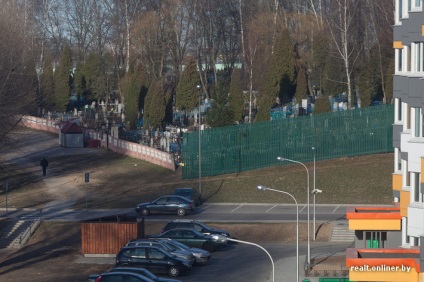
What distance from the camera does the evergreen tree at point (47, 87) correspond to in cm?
7906

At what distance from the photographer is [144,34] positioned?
261 feet

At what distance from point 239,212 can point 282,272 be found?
11953mm

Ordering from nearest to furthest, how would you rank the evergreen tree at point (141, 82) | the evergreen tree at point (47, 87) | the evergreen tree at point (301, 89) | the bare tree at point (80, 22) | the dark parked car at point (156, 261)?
the dark parked car at point (156, 261) < the evergreen tree at point (301, 89) < the evergreen tree at point (141, 82) < the evergreen tree at point (47, 87) < the bare tree at point (80, 22)

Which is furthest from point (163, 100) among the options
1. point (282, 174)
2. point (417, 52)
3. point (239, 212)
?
point (417, 52)

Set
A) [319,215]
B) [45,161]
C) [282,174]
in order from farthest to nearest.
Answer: [45,161]
[282,174]
[319,215]

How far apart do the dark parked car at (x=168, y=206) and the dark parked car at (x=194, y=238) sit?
7166 mm

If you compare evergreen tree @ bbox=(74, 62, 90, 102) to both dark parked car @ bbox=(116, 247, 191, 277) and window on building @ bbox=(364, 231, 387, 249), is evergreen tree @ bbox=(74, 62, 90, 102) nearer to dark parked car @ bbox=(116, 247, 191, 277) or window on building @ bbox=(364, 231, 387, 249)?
dark parked car @ bbox=(116, 247, 191, 277)

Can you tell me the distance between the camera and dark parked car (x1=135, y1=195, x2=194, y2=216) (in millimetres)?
44750

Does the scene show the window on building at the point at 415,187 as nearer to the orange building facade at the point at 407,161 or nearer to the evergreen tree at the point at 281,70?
the orange building facade at the point at 407,161

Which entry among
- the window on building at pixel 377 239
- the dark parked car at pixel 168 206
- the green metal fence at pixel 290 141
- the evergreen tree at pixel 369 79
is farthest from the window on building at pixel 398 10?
the evergreen tree at pixel 369 79

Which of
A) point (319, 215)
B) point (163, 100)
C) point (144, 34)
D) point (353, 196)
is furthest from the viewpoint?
point (144, 34)

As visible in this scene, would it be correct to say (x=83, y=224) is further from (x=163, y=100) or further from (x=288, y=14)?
(x=288, y=14)

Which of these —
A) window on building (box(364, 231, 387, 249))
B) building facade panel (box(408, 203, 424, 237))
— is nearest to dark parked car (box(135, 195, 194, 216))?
window on building (box(364, 231, 387, 249))

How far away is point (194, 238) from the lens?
123ft
